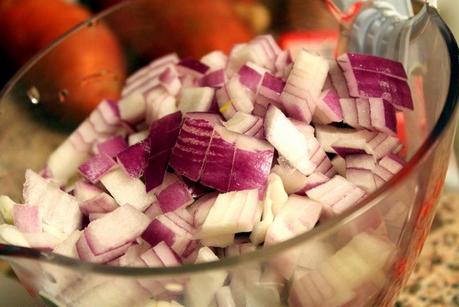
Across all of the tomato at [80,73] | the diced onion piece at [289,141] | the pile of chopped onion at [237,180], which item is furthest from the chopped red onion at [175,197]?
the tomato at [80,73]

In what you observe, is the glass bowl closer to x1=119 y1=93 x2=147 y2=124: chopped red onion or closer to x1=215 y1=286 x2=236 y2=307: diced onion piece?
x1=215 y1=286 x2=236 y2=307: diced onion piece

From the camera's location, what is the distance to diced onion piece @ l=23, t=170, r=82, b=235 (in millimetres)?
729

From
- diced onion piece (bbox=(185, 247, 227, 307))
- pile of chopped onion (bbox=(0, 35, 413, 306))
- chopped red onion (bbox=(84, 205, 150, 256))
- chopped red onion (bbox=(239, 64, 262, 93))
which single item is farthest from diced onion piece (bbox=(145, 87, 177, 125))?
diced onion piece (bbox=(185, 247, 227, 307))

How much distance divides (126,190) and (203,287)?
25cm

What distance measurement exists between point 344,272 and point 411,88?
31 cm

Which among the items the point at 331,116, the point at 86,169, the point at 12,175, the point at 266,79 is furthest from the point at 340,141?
the point at 12,175

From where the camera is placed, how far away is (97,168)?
0.80m

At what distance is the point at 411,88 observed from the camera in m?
0.78

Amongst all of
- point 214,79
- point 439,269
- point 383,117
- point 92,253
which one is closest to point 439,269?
point 439,269

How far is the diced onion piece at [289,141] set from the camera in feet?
2.27

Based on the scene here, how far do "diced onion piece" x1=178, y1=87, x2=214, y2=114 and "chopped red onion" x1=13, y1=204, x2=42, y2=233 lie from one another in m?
0.23

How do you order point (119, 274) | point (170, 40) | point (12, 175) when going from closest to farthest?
point (119, 274)
point (12, 175)
point (170, 40)

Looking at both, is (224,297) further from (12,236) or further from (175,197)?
(12,236)

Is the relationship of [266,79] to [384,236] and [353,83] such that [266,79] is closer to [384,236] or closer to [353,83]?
[353,83]
